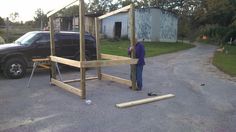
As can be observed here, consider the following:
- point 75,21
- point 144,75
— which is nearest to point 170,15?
point 75,21

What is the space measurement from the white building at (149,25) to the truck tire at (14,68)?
70.4 ft

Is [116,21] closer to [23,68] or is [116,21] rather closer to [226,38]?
[226,38]

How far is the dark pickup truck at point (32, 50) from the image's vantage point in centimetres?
1086

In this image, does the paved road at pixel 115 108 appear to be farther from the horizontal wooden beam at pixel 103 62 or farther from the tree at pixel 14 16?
the tree at pixel 14 16

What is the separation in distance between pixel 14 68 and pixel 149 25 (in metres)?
23.0

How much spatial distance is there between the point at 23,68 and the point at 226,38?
30046 mm

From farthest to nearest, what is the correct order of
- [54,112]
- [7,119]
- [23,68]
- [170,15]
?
1. [170,15]
2. [23,68]
3. [54,112]
4. [7,119]

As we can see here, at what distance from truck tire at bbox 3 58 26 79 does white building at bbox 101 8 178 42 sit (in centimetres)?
2147

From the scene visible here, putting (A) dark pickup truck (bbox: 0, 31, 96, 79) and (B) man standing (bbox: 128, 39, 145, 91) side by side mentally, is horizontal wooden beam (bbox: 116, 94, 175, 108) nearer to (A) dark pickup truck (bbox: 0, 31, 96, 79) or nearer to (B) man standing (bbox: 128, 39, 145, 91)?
(B) man standing (bbox: 128, 39, 145, 91)

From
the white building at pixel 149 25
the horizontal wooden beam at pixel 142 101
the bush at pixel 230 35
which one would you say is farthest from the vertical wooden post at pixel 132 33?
the bush at pixel 230 35

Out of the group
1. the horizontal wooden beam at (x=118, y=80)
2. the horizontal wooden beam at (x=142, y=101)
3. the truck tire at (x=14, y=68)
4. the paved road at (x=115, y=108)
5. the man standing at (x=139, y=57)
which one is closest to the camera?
the paved road at (x=115, y=108)

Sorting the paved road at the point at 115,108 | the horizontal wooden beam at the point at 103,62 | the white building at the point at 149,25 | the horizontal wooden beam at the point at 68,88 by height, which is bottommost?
the paved road at the point at 115,108

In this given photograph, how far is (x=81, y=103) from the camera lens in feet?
25.0

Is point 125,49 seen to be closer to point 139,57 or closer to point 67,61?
point 139,57
